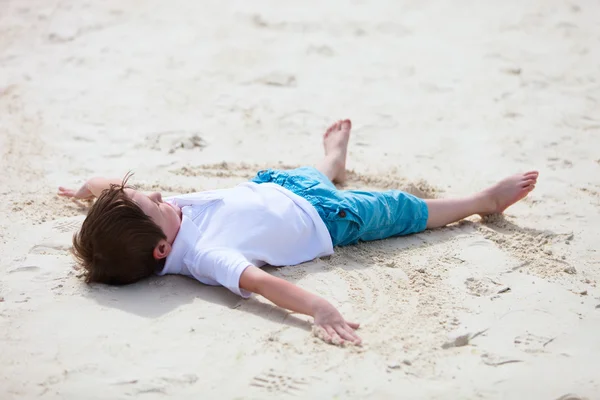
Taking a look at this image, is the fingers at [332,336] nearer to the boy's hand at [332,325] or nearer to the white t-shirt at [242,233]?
the boy's hand at [332,325]

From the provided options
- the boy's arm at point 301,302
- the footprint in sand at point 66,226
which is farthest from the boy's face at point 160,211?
the footprint in sand at point 66,226

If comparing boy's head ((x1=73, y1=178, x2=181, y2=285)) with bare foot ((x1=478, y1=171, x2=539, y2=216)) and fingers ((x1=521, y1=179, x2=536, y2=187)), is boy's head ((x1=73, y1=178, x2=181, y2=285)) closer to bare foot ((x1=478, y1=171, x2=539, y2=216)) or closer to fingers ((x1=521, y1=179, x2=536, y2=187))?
bare foot ((x1=478, y1=171, x2=539, y2=216))

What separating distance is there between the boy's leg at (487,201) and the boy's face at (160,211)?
4.22ft

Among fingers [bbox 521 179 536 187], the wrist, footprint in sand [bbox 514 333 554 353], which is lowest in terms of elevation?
footprint in sand [bbox 514 333 554 353]

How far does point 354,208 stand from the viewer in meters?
3.55

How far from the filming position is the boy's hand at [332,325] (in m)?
2.76

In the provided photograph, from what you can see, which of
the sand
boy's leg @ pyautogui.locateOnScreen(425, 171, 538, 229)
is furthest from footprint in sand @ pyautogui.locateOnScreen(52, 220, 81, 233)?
boy's leg @ pyautogui.locateOnScreen(425, 171, 538, 229)

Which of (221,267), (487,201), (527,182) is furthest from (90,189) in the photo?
(527,182)

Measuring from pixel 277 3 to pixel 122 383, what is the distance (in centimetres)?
474

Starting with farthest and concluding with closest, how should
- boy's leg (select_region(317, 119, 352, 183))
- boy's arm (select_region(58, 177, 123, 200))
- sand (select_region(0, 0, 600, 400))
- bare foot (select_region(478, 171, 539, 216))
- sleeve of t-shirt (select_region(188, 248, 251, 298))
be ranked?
boy's leg (select_region(317, 119, 352, 183)) → bare foot (select_region(478, 171, 539, 216)) → boy's arm (select_region(58, 177, 123, 200)) → sleeve of t-shirt (select_region(188, 248, 251, 298)) → sand (select_region(0, 0, 600, 400))

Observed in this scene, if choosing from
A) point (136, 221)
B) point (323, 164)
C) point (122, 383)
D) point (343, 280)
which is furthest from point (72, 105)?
point (122, 383)

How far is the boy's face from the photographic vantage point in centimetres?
316

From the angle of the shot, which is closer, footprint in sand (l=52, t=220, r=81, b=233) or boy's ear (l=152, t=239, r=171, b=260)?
boy's ear (l=152, t=239, r=171, b=260)

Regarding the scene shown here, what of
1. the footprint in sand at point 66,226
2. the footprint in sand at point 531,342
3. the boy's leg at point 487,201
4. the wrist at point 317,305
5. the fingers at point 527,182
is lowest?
the footprint in sand at point 66,226
